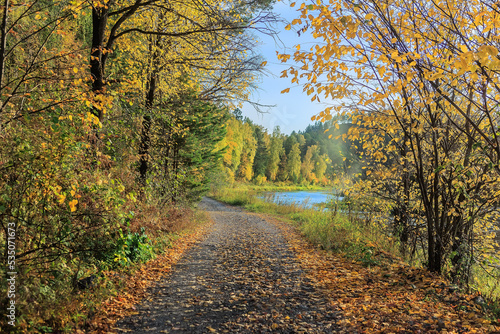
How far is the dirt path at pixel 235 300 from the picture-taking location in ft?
11.3

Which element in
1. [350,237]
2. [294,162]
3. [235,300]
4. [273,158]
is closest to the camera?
[235,300]

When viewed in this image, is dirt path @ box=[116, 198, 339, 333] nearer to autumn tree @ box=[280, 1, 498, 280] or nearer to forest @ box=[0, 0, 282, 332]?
forest @ box=[0, 0, 282, 332]

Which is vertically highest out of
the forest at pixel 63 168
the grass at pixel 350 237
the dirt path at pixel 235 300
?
the forest at pixel 63 168

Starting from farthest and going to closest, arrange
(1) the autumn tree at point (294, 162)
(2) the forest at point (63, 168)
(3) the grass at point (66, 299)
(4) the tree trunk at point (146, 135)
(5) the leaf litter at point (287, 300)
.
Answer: (1) the autumn tree at point (294, 162) < (4) the tree trunk at point (146, 135) < (5) the leaf litter at point (287, 300) < (2) the forest at point (63, 168) < (3) the grass at point (66, 299)

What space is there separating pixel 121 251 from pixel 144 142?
11.7 feet

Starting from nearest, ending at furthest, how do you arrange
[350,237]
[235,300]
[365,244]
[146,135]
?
[235,300]
[365,244]
[350,237]
[146,135]

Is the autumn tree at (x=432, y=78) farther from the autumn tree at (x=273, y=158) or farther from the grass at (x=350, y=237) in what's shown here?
the autumn tree at (x=273, y=158)

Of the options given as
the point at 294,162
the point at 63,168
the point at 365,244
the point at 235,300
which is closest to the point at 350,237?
the point at 365,244

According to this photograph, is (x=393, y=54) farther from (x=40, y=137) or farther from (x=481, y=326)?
(x=40, y=137)

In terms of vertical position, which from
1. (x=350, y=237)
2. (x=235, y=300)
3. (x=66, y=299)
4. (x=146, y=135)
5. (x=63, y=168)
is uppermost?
(x=146, y=135)

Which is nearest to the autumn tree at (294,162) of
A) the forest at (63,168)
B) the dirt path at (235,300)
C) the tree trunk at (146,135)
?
the tree trunk at (146,135)

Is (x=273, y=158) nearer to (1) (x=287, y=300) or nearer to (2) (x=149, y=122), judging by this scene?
(2) (x=149, y=122)

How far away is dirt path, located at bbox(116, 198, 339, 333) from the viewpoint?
345cm

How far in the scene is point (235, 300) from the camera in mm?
4184
